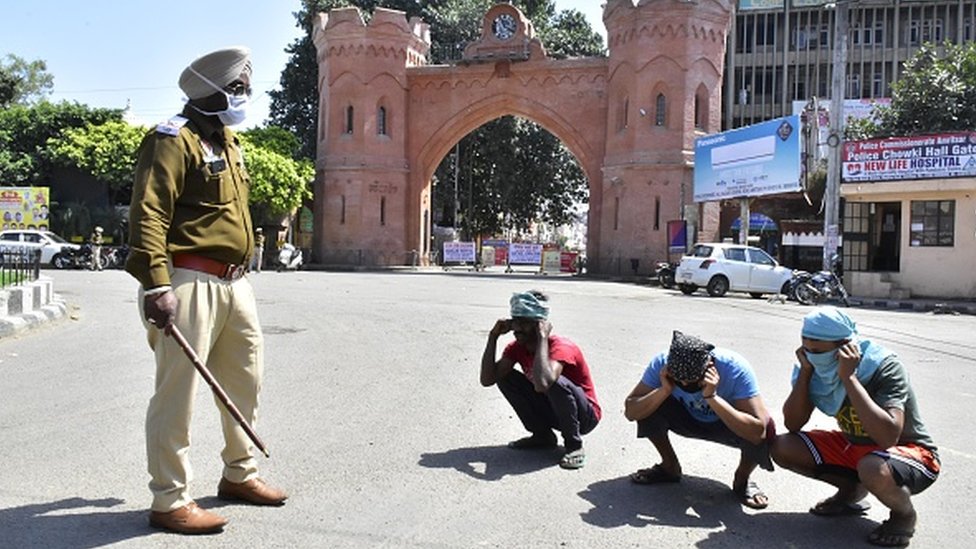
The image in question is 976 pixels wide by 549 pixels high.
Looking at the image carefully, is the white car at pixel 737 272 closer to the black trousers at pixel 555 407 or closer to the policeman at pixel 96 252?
the black trousers at pixel 555 407

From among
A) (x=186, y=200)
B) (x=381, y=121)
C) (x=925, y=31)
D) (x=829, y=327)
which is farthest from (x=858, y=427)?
(x=925, y=31)

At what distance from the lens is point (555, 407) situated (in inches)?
197

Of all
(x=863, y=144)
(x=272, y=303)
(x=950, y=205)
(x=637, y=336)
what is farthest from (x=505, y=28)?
(x=637, y=336)

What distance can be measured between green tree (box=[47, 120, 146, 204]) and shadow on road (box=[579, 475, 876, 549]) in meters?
33.1

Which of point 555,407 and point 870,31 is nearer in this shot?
point 555,407

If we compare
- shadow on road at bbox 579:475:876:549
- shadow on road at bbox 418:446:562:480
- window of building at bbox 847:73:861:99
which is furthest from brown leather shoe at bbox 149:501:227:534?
window of building at bbox 847:73:861:99

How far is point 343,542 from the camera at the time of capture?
146 inches

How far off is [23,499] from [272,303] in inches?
497

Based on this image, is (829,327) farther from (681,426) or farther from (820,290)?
(820,290)

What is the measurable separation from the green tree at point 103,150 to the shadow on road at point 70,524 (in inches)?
1273

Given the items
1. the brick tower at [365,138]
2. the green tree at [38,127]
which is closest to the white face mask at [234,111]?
the brick tower at [365,138]

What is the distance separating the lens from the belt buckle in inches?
154

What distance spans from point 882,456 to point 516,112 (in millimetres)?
35727

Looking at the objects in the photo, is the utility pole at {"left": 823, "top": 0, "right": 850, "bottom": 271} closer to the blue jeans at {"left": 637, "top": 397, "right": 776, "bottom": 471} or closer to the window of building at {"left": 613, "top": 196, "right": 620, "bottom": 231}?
the window of building at {"left": 613, "top": 196, "right": 620, "bottom": 231}
